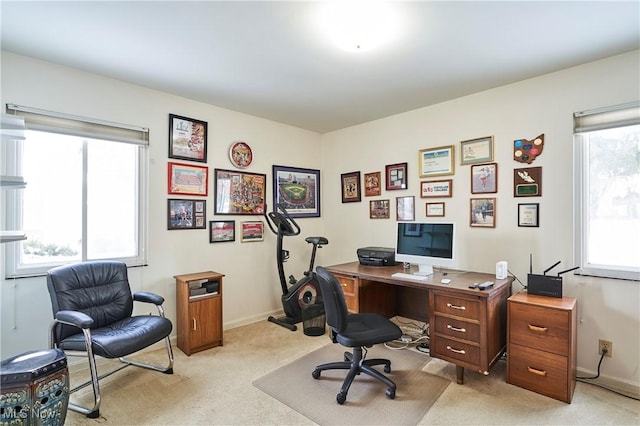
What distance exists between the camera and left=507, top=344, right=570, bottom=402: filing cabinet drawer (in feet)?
6.89

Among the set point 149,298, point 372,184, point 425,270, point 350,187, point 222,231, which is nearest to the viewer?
point 149,298

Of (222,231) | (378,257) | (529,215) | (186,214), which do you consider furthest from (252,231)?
(529,215)

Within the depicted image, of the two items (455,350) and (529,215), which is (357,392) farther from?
(529,215)

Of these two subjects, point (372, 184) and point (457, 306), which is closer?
point (457, 306)

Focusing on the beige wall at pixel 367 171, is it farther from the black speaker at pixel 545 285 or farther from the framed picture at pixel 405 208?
the black speaker at pixel 545 285

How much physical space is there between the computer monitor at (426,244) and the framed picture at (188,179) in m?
2.10

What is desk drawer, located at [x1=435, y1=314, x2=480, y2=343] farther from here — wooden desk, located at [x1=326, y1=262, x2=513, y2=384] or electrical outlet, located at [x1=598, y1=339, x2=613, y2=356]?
electrical outlet, located at [x1=598, y1=339, x2=613, y2=356]

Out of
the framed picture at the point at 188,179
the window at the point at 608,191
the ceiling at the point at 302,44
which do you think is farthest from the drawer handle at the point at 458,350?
the framed picture at the point at 188,179

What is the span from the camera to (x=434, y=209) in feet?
11.1

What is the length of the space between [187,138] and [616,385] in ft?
13.8

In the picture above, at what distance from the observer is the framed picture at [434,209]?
3318 mm

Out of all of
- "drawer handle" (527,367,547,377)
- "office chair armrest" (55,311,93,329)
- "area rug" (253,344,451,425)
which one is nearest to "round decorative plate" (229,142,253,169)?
"office chair armrest" (55,311,93,329)

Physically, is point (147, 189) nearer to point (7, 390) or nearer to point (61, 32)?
point (61, 32)

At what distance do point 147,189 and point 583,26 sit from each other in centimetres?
359
